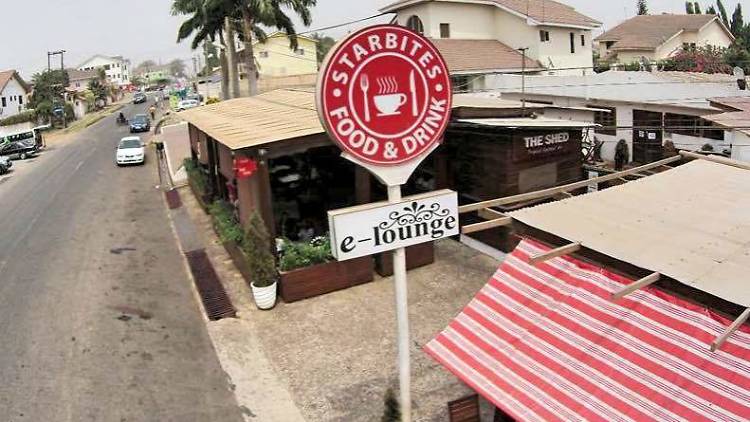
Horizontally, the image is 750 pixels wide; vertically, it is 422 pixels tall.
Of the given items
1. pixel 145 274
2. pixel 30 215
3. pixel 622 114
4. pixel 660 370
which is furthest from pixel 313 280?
pixel 622 114

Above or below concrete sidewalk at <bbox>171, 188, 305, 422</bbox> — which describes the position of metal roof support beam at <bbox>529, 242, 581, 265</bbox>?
above

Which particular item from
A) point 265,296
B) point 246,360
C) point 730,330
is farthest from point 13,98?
point 730,330

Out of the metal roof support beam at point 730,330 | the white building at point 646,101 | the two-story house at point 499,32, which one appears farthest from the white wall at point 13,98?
the metal roof support beam at point 730,330

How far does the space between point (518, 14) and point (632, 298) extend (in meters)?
34.5

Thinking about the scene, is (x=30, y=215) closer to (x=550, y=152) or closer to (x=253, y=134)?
(x=253, y=134)

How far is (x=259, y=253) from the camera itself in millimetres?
12688

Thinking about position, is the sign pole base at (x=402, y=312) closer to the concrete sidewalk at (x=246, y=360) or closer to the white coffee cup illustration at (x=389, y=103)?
the white coffee cup illustration at (x=389, y=103)

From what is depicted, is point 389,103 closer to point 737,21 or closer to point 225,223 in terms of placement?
point 225,223

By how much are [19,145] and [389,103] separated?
42.1 m

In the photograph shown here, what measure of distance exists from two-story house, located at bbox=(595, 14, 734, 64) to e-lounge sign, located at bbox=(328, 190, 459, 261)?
152ft

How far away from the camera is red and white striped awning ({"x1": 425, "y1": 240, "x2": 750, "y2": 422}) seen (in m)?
5.30

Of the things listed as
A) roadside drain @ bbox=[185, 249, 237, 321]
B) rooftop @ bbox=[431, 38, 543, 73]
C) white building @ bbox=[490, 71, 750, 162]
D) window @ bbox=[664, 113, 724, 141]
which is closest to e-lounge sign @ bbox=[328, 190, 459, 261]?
roadside drain @ bbox=[185, 249, 237, 321]

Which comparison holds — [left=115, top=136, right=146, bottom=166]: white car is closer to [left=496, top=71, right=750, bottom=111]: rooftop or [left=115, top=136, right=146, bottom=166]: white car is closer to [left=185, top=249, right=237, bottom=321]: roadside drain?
[left=185, top=249, right=237, bottom=321]: roadside drain

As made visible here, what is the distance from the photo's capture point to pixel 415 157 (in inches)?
229
